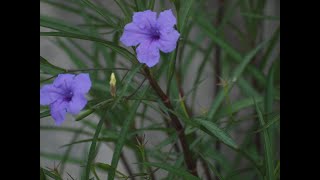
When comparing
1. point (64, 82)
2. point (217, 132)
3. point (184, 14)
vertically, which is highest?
point (184, 14)

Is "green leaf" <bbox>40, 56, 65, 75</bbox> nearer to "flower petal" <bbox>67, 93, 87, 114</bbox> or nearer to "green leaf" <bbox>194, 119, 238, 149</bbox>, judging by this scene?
"flower petal" <bbox>67, 93, 87, 114</bbox>

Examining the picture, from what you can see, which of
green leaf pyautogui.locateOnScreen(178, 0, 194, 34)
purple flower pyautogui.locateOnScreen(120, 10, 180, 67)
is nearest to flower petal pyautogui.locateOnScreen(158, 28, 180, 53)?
purple flower pyautogui.locateOnScreen(120, 10, 180, 67)

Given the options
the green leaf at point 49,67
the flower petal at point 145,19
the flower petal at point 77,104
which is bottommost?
the flower petal at point 77,104

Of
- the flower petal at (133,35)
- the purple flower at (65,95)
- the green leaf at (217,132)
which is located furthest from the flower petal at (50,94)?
the green leaf at (217,132)

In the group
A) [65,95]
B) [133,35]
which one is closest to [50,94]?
[65,95]

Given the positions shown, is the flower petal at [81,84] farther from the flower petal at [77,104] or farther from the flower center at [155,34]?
the flower center at [155,34]

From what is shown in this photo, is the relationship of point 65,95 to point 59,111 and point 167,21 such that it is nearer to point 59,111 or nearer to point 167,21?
point 59,111
